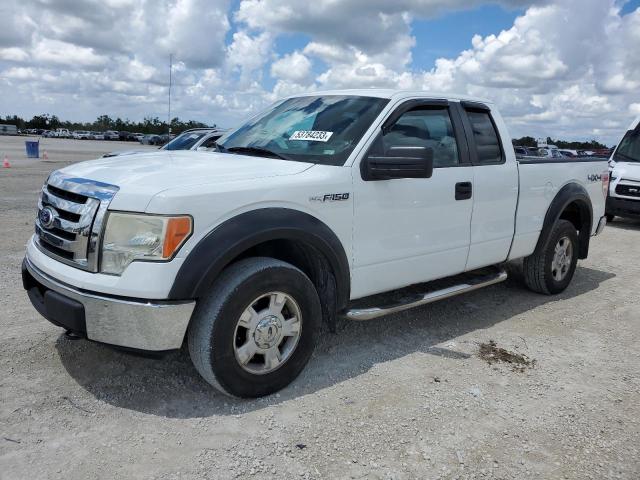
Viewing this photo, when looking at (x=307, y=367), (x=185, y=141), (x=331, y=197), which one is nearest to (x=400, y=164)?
(x=331, y=197)

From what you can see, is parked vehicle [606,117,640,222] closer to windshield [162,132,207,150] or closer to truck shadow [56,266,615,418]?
truck shadow [56,266,615,418]

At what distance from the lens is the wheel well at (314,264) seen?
3.49m

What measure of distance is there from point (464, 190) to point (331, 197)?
1324 mm

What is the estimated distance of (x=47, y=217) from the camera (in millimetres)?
3180

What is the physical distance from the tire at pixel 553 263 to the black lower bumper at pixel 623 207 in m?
5.86

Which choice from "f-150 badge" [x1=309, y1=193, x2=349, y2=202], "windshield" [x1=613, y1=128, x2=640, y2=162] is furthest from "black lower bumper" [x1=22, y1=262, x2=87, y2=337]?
"windshield" [x1=613, y1=128, x2=640, y2=162]

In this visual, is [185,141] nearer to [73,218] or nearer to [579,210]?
[579,210]

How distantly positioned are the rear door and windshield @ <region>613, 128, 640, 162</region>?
27.0ft

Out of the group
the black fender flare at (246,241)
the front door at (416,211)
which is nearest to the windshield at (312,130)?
the front door at (416,211)

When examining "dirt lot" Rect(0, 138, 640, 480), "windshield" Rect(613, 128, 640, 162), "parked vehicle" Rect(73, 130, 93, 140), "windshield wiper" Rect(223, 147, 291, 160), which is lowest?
"dirt lot" Rect(0, 138, 640, 480)

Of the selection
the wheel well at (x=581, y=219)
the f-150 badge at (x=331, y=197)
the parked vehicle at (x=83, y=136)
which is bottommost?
the wheel well at (x=581, y=219)

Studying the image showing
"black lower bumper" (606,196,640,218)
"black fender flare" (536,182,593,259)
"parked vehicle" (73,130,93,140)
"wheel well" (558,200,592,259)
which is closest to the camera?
"black fender flare" (536,182,593,259)

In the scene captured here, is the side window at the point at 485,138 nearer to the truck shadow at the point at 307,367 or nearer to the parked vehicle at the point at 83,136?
the truck shadow at the point at 307,367

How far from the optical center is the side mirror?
3404 millimetres
